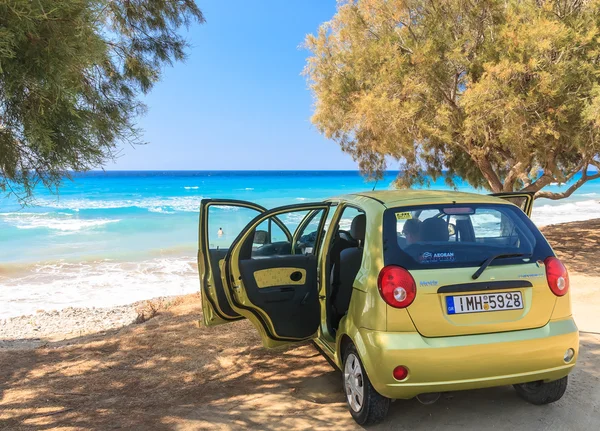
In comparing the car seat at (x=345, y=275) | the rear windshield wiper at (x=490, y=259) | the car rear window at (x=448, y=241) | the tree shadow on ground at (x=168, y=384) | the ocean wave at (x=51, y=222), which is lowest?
the ocean wave at (x=51, y=222)

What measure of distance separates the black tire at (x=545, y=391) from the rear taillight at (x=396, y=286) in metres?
1.40

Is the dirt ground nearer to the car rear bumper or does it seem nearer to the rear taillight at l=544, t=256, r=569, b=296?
the car rear bumper

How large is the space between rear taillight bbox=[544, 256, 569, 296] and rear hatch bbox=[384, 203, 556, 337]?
5 cm

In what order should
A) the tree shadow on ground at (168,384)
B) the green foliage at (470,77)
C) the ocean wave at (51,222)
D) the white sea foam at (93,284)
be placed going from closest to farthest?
the tree shadow on ground at (168,384)
the green foliage at (470,77)
the white sea foam at (93,284)
the ocean wave at (51,222)

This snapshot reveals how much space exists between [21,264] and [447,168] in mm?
13900

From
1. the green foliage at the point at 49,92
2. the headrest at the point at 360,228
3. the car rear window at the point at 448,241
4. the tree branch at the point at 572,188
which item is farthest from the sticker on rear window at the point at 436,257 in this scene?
the tree branch at the point at 572,188

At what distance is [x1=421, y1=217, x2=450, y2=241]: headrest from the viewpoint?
11.3 feet

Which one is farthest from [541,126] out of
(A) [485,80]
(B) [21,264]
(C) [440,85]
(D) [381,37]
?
(B) [21,264]

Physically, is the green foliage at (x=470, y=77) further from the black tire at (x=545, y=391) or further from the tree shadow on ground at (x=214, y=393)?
the black tire at (x=545, y=391)

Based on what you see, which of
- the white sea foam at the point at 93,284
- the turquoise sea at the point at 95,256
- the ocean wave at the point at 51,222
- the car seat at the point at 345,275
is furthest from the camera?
the ocean wave at the point at 51,222

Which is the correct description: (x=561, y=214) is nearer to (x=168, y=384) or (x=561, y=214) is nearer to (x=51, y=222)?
(x=168, y=384)

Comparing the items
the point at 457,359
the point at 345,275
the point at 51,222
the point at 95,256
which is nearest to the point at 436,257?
the point at 457,359

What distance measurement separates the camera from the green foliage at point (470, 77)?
816cm

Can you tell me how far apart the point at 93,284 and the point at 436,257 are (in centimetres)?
1126
